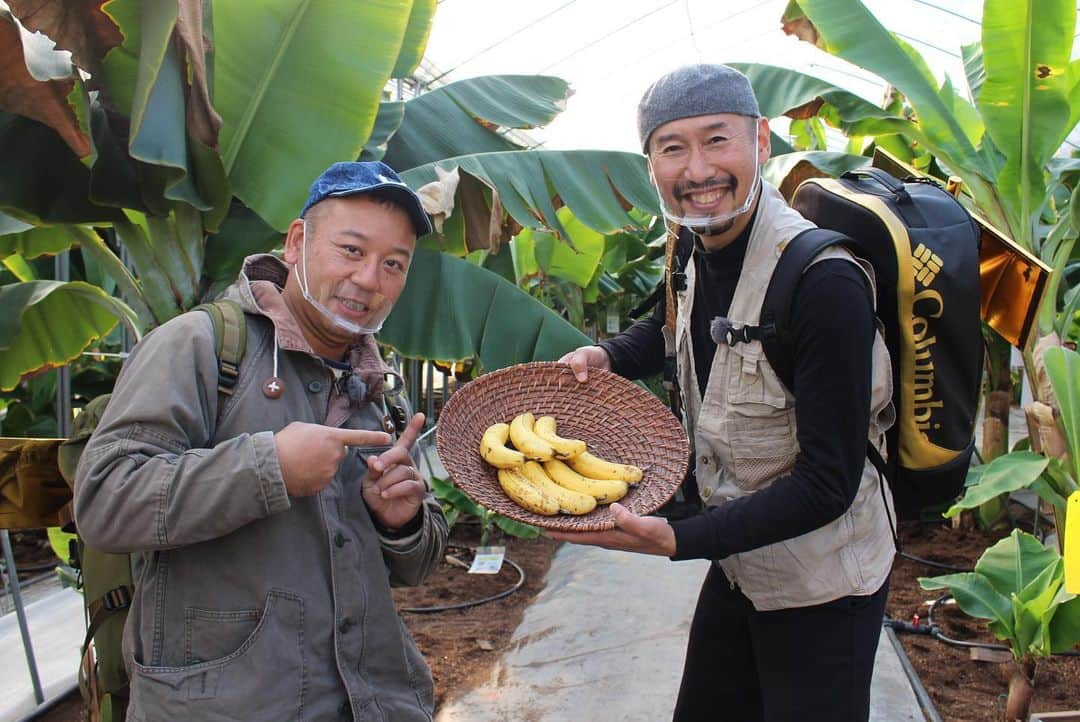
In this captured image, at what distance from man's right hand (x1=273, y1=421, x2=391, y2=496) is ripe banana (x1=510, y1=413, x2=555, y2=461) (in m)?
A: 0.85

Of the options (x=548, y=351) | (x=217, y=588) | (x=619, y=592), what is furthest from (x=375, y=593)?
(x=619, y=592)

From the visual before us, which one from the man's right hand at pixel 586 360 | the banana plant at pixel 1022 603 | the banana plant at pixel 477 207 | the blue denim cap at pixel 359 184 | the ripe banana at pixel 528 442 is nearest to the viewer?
the blue denim cap at pixel 359 184

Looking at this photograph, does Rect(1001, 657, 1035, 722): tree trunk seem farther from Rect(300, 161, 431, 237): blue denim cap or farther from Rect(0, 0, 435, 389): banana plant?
Result: Rect(0, 0, 435, 389): banana plant

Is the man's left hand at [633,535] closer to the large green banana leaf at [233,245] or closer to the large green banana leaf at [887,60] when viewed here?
the large green banana leaf at [233,245]

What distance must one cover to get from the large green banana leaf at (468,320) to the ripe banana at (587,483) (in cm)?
100

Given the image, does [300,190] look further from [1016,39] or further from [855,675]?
[1016,39]

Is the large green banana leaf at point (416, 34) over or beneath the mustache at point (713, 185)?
over

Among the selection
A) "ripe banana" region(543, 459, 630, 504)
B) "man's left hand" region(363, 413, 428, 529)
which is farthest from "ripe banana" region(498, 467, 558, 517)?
"man's left hand" region(363, 413, 428, 529)

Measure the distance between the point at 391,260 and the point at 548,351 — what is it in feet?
5.73

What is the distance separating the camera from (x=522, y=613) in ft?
17.3

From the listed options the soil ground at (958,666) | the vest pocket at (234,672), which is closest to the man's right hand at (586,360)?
the vest pocket at (234,672)

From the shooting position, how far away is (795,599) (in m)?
1.98

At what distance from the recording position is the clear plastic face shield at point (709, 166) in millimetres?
1971

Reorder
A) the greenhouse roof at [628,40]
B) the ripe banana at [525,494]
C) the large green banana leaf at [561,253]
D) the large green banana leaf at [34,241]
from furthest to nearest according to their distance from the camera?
the greenhouse roof at [628,40]
the large green banana leaf at [561,253]
the large green banana leaf at [34,241]
the ripe banana at [525,494]
